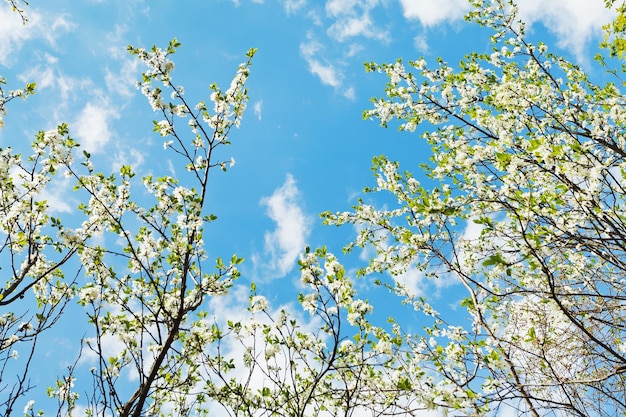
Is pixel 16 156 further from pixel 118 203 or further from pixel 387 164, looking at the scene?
pixel 387 164

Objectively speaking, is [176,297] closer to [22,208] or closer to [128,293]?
[128,293]

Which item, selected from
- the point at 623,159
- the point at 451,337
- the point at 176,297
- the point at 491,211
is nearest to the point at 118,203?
the point at 176,297

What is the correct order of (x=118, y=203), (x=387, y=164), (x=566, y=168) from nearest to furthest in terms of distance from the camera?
(x=566, y=168), (x=118, y=203), (x=387, y=164)

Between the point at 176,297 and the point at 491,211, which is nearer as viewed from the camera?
the point at 176,297

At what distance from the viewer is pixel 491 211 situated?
5578 mm

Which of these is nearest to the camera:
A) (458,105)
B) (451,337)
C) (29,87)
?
(29,87)

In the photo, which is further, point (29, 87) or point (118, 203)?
point (29, 87)

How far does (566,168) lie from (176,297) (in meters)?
4.46

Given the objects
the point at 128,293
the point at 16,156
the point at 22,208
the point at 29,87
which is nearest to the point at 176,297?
the point at 128,293

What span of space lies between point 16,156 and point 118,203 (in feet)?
5.21

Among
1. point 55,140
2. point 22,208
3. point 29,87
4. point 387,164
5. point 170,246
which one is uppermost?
point 387,164

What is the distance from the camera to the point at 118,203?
16.9 feet

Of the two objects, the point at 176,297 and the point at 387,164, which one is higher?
the point at 387,164

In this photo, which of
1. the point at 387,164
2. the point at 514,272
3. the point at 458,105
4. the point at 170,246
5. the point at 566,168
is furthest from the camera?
the point at 387,164
